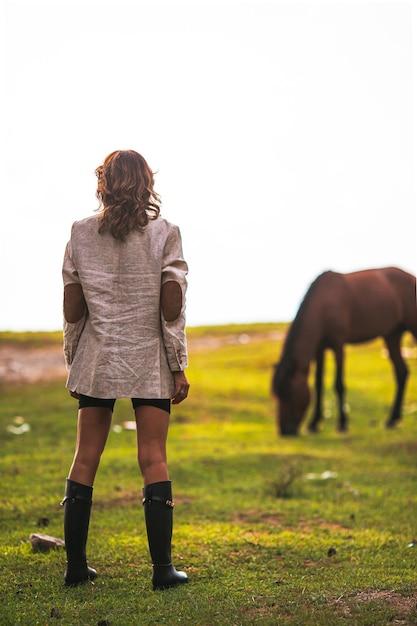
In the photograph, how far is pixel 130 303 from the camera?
402 centimetres

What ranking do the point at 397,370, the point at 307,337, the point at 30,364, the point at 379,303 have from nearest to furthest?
the point at 307,337, the point at 379,303, the point at 397,370, the point at 30,364

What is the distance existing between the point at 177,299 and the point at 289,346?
24.6ft

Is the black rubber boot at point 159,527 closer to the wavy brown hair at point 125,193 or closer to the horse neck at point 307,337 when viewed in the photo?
the wavy brown hair at point 125,193

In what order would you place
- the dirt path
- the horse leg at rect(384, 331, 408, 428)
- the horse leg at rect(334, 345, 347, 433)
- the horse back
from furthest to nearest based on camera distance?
the dirt path, the horse back, the horse leg at rect(384, 331, 408, 428), the horse leg at rect(334, 345, 347, 433)

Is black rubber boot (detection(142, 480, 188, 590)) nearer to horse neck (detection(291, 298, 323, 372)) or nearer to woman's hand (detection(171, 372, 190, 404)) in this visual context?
woman's hand (detection(171, 372, 190, 404))

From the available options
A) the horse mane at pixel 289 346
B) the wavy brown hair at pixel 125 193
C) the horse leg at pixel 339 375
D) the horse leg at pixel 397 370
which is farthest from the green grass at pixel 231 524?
the wavy brown hair at pixel 125 193

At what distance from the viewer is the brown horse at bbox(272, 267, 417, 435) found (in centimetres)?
1116

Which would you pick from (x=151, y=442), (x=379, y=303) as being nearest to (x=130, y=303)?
(x=151, y=442)

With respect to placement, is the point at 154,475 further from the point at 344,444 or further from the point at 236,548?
the point at 344,444

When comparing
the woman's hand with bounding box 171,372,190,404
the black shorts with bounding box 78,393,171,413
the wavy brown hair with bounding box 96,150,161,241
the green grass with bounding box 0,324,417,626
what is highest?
the wavy brown hair with bounding box 96,150,161,241

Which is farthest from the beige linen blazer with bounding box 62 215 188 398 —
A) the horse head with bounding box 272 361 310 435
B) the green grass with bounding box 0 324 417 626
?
the horse head with bounding box 272 361 310 435

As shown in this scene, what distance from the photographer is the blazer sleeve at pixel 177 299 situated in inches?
158

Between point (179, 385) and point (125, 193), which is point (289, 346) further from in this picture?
point (125, 193)

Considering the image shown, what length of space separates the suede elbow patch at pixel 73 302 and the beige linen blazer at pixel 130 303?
0.13 ft
